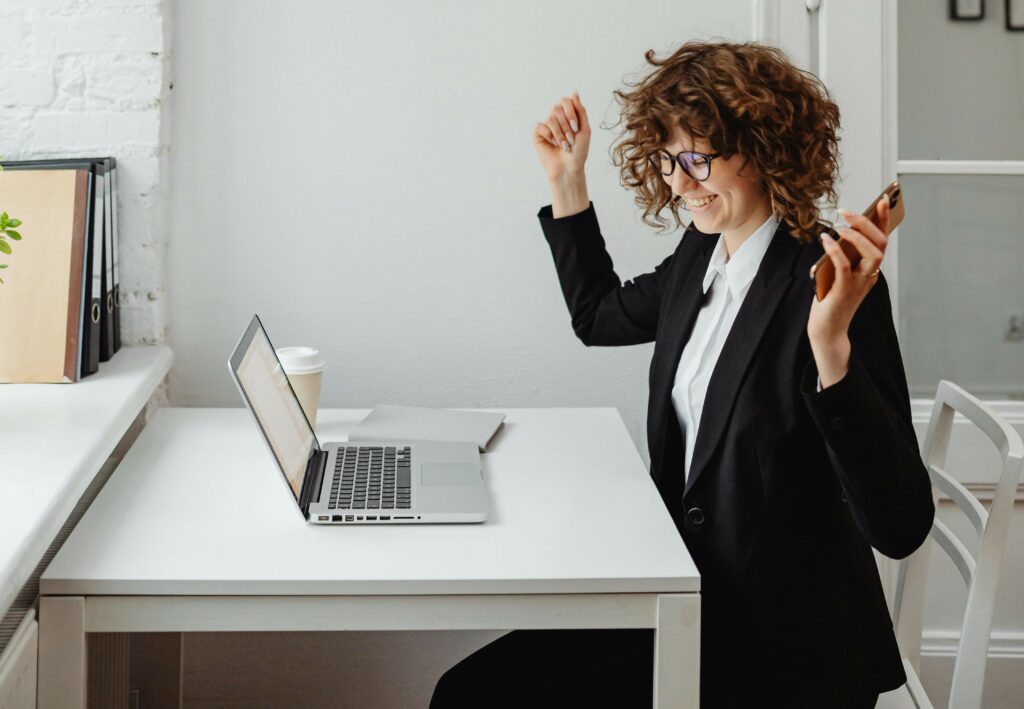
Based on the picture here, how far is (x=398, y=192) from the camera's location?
212 cm

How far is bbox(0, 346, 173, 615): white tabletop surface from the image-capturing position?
117 cm

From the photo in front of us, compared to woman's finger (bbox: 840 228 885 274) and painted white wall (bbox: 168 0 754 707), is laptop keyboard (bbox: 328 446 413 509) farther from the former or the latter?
woman's finger (bbox: 840 228 885 274)

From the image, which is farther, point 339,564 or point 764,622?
point 764,622

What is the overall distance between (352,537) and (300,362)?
482 millimetres

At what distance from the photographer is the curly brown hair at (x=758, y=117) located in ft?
4.82

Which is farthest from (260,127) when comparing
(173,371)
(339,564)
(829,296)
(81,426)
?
(829,296)

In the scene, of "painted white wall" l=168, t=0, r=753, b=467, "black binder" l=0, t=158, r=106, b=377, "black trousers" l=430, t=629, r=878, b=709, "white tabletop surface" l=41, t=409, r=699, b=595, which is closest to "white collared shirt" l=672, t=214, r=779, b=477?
"white tabletop surface" l=41, t=409, r=699, b=595

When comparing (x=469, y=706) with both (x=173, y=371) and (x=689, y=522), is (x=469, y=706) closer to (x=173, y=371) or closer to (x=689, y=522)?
(x=689, y=522)

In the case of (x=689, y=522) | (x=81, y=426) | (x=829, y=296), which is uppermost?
(x=829, y=296)

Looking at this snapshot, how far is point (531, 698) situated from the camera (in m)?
1.52

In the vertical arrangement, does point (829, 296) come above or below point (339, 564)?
above

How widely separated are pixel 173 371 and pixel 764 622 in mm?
1265

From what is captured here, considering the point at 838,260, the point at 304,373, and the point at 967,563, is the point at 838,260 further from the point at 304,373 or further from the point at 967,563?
the point at 304,373

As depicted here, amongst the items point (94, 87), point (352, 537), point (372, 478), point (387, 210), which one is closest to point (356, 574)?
point (352, 537)
